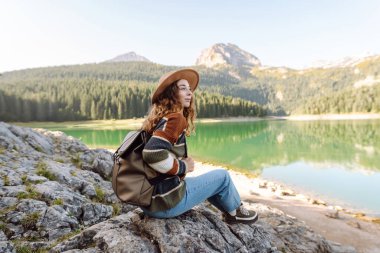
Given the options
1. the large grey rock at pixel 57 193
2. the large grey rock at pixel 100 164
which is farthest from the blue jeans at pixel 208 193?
the large grey rock at pixel 100 164

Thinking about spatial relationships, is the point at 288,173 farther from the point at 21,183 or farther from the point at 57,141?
the point at 21,183

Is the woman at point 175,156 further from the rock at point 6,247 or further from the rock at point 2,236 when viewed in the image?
the rock at point 2,236

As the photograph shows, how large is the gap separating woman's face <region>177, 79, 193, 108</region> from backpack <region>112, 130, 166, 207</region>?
81 cm

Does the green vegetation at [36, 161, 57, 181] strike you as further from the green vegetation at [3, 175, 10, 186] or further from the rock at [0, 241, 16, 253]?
the rock at [0, 241, 16, 253]

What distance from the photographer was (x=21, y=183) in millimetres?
7223

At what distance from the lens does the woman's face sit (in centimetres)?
442

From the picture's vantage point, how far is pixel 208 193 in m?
4.65

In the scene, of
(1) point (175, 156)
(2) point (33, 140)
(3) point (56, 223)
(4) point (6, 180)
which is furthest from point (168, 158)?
(2) point (33, 140)

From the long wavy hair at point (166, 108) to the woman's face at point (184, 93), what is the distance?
5 centimetres

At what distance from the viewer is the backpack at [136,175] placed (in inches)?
154

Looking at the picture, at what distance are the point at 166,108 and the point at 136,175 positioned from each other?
1.03 meters

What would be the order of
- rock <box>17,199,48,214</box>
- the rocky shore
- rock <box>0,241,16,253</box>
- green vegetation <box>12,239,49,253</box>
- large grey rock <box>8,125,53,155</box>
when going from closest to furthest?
the rocky shore, rock <box>0,241,16,253</box>, green vegetation <box>12,239,49,253</box>, rock <box>17,199,48,214</box>, large grey rock <box>8,125,53,155</box>

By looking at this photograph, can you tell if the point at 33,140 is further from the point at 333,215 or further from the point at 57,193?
the point at 333,215

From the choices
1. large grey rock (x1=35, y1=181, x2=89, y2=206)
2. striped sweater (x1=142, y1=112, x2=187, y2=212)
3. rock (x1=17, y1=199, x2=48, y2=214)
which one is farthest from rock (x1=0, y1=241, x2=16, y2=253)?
striped sweater (x1=142, y1=112, x2=187, y2=212)
